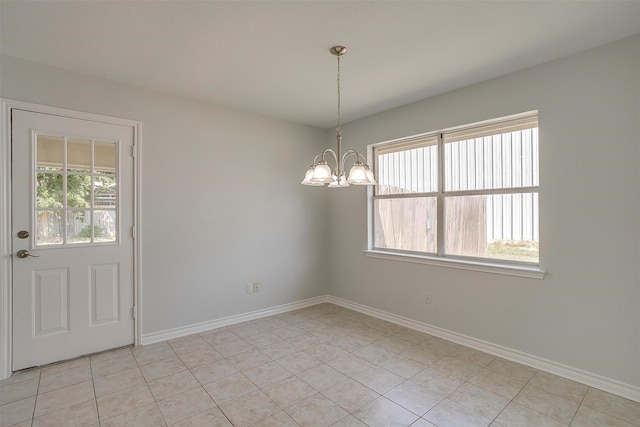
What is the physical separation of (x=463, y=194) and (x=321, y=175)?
1869 millimetres

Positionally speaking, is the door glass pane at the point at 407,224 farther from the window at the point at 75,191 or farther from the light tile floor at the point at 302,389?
the window at the point at 75,191

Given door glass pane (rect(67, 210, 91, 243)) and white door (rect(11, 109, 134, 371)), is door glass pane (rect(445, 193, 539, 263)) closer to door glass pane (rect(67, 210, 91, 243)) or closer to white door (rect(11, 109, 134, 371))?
white door (rect(11, 109, 134, 371))

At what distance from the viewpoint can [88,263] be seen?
A: 2.91m

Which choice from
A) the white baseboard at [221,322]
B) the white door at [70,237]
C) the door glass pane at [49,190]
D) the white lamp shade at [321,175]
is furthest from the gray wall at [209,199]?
the white lamp shade at [321,175]

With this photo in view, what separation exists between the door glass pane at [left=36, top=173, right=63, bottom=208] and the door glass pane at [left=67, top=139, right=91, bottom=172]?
139 mm

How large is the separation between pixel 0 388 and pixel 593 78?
5100 millimetres

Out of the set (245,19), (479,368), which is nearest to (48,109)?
(245,19)

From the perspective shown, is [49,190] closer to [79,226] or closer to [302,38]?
[79,226]

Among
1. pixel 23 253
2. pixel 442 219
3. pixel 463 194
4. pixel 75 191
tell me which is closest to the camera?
pixel 23 253

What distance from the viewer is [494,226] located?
304 cm

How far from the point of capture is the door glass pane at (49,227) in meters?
2.71

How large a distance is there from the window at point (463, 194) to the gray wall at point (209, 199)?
45.5 inches

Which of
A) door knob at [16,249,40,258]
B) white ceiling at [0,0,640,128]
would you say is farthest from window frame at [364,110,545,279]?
door knob at [16,249,40,258]

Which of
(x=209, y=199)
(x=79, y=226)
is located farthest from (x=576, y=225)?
(x=79, y=226)
